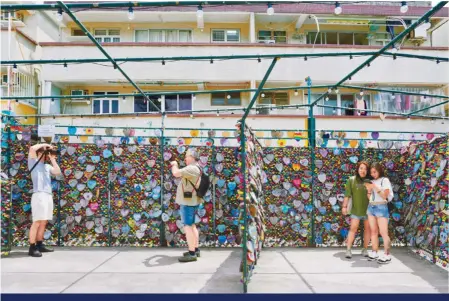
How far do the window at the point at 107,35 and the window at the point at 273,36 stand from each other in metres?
7.48

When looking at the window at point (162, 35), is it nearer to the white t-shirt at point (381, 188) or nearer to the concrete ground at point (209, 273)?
the concrete ground at point (209, 273)

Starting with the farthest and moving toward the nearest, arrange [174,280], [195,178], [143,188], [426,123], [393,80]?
[393,80] < [426,123] < [143,188] < [195,178] < [174,280]

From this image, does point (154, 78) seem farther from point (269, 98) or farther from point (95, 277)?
point (95, 277)

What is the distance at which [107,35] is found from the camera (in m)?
23.4

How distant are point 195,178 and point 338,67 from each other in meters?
15.2

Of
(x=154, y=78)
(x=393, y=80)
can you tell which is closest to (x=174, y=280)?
(x=154, y=78)

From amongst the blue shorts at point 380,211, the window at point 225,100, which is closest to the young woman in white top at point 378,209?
the blue shorts at point 380,211

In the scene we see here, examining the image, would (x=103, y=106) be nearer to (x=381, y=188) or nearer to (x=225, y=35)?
(x=225, y=35)

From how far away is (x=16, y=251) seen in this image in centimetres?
761

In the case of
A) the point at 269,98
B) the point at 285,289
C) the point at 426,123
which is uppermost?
the point at 269,98

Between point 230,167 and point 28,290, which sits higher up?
point 230,167

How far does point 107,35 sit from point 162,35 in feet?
9.42

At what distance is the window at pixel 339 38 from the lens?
2400 centimetres

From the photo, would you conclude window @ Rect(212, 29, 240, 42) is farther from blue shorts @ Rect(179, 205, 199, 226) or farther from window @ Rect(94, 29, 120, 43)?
blue shorts @ Rect(179, 205, 199, 226)
